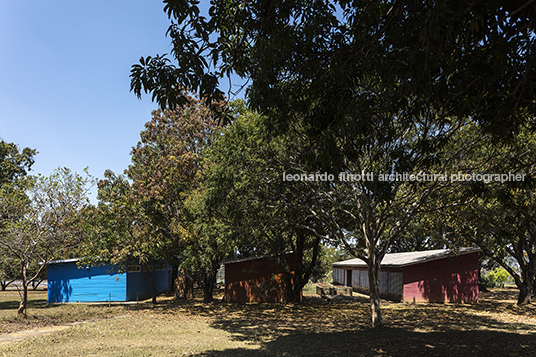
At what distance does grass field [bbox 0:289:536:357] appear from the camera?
11062 mm

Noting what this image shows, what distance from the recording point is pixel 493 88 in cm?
758

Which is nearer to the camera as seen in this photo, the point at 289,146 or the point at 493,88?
the point at 493,88

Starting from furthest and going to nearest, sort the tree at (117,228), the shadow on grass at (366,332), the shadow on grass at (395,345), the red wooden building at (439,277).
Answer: the red wooden building at (439,277) < the tree at (117,228) < the shadow on grass at (366,332) < the shadow on grass at (395,345)

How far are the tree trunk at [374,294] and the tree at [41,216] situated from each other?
15319mm

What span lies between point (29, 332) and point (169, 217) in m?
10.1

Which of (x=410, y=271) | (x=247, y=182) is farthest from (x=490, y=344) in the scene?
(x=410, y=271)

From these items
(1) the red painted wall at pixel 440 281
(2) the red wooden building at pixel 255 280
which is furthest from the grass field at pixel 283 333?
(1) the red painted wall at pixel 440 281

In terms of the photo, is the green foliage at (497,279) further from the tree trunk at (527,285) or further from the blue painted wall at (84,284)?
the blue painted wall at (84,284)

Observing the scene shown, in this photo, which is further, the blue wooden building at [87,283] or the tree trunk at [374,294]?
the blue wooden building at [87,283]

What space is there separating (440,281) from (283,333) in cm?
1832

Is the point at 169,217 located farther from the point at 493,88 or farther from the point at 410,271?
the point at 493,88

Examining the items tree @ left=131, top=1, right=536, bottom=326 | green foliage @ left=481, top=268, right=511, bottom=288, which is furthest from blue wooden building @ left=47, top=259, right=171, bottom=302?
green foliage @ left=481, top=268, right=511, bottom=288

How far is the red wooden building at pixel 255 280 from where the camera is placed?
2733 centimetres

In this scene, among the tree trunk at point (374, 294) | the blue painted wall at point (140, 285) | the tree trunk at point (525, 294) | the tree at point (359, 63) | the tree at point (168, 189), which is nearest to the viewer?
the tree at point (359, 63)
